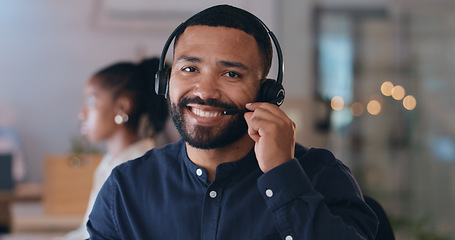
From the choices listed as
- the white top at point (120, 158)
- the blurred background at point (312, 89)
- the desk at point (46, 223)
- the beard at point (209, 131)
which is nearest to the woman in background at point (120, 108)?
the white top at point (120, 158)

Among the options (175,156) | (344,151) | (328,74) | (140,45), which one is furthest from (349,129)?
(175,156)

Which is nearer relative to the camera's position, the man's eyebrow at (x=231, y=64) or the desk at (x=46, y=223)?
the man's eyebrow at (x=231, y=64)

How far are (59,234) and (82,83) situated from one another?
79.2 inches

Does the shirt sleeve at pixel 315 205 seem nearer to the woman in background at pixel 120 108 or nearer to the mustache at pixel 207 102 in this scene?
the mustache at pixel 207 102

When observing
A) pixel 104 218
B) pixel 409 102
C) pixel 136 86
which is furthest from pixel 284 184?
pixel 409 102

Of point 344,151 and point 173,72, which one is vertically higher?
point 173,72

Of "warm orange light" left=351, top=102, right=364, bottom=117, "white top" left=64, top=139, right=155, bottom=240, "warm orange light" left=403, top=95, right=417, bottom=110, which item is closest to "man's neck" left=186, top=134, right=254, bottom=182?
"white top" left=64, top=139, right=155, bottom=240

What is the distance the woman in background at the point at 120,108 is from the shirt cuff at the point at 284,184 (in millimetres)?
1116

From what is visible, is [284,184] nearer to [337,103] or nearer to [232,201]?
[232,201]

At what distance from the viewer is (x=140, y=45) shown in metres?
4.44

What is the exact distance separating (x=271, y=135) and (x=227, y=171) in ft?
0.52

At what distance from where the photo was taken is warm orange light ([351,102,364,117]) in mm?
3732

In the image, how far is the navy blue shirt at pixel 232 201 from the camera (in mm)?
1000

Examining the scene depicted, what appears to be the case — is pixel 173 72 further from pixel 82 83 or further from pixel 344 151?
pixel 82 83
